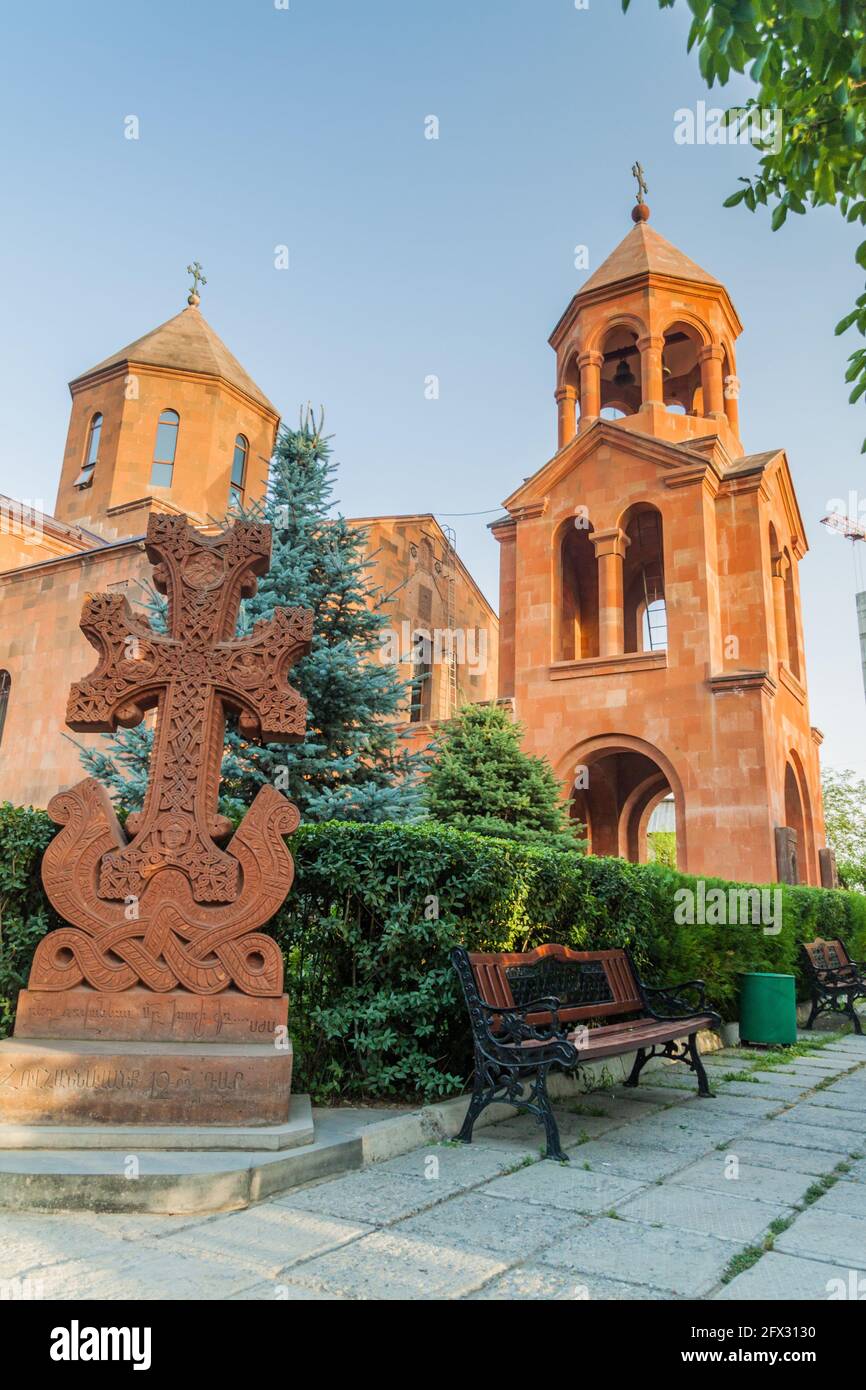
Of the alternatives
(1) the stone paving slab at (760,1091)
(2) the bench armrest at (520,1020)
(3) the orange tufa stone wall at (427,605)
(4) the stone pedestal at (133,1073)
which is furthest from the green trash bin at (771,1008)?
(3) the orange tufa stone wall at (427,605)

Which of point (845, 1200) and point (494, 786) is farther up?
point (494, 786)

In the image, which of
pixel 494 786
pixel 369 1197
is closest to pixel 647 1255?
pixel 369 1197

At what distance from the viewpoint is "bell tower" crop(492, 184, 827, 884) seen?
52.4 ft

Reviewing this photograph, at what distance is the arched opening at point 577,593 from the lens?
1959 centimetres

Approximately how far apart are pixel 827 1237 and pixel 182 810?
3.67 m

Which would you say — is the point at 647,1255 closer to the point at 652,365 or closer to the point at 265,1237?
the point at 265,1237

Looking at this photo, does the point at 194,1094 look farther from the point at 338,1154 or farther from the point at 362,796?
the point at 362,796

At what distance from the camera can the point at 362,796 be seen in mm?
7902

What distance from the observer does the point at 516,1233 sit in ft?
10.9

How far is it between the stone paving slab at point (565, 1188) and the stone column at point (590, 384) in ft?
57.8

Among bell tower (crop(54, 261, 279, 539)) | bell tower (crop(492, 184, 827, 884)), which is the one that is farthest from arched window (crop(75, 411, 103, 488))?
bell tower (crop(492, 184, 827, 884))

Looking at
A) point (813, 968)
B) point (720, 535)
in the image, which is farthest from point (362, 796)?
point (720, 535)

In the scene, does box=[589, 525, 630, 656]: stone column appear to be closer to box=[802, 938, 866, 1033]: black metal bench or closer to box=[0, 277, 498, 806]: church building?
box=[0, 277, 498, 806]: church building

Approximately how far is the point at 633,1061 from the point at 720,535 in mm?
13427
